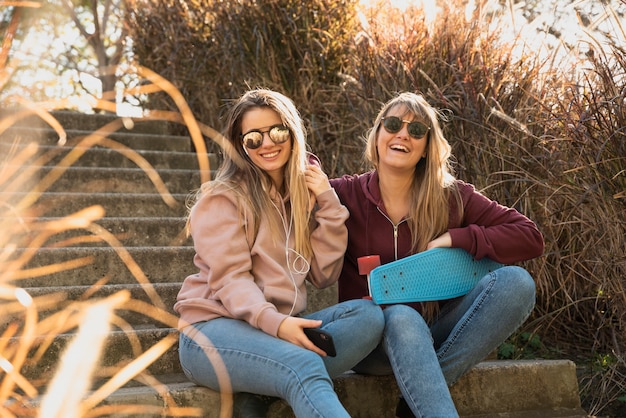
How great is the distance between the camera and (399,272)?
2.56m

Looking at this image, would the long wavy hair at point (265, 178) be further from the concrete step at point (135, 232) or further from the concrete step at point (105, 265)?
the concrete step at point (135, 232)

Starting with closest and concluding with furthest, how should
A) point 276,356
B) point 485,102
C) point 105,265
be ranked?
point 276,356 < point 105,265 < point 485,102

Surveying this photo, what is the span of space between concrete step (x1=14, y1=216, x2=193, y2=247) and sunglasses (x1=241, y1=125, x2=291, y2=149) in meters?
1.02

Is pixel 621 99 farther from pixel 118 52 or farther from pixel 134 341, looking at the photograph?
pixel 118 52

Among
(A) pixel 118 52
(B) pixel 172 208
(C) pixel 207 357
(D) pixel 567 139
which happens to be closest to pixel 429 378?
(C) pixel 207 357

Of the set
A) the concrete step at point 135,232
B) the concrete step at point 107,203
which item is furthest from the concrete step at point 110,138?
the concrete step at point 135,232

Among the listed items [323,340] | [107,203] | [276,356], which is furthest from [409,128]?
[107,203]

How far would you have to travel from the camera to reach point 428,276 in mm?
2615

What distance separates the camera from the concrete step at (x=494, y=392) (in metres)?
2.64

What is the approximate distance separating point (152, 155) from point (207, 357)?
2.56m

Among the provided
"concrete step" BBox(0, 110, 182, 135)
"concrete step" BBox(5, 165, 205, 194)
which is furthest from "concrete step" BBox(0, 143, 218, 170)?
"concrete step" BBox(0, 110, 182, 135)

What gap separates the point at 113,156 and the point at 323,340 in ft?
8.77

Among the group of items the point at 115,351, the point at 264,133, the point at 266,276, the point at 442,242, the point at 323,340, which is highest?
the point at 264,133

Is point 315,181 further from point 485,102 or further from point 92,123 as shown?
point 92,123
